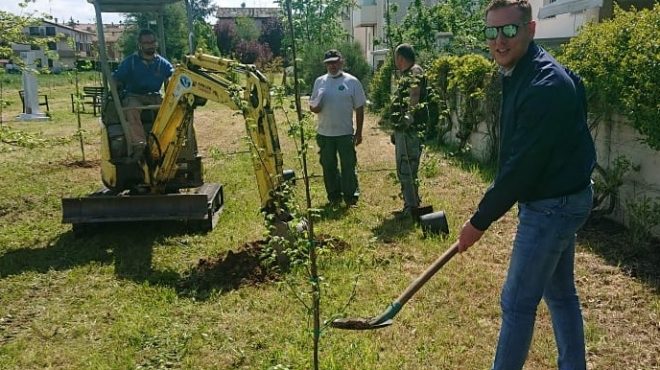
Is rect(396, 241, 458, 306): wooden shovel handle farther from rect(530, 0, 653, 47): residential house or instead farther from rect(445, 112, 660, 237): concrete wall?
rect(530, 0, 653, 47): residential house

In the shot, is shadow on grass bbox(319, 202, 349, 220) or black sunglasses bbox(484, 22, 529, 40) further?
shadow on grass bbox(319, 202, 349, 220)

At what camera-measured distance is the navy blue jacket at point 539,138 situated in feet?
8.83

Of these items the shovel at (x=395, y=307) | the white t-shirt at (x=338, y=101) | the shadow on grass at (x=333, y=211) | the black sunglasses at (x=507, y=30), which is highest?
the black sunglasses at (x=507, y=30)

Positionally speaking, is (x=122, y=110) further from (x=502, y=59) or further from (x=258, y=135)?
(x=502, y=59)

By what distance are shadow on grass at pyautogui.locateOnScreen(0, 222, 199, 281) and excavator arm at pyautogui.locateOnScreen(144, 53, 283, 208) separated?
54 centimetres

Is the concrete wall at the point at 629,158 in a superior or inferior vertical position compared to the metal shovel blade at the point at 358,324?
superior

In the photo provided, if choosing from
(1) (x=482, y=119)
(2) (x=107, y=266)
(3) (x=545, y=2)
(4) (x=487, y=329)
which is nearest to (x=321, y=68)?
(3) (x=545, y=2)

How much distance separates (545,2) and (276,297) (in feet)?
40.1

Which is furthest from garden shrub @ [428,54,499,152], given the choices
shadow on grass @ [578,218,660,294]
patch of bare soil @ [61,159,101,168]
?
patch of bare soil @ [61,159,101,168]

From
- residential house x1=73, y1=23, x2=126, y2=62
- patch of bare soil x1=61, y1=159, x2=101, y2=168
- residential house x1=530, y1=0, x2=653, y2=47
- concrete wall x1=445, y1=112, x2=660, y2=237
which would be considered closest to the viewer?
concrete wall x1=445, y1=112, x2=660, y2=237

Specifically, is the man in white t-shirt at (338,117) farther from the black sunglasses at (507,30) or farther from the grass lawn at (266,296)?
the black sunglasses at (507,30)

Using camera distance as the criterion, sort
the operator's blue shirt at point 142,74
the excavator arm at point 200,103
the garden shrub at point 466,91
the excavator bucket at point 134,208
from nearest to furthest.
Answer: the excavator arm at point 200,103, the excavator bucket at point 134,208, the operator's blue shirt at point 142,74, the garden shrub at point 466,91

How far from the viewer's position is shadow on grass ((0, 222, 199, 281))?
5965 mm

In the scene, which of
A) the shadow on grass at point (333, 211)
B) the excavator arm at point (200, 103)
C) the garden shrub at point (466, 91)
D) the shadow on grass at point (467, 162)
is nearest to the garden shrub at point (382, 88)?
the garden shrub at point (466, 91)
